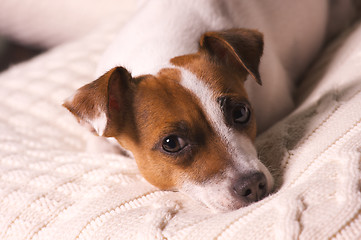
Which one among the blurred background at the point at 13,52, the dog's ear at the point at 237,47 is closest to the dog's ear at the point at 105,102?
the dog's ear at the point at 237,47

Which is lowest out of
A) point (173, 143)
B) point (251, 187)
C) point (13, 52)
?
point (251, 187)

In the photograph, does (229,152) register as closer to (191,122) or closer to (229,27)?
(191,122)

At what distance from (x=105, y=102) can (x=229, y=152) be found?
1.70 feet

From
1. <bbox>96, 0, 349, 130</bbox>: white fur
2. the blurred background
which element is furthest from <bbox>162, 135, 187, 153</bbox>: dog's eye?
the blurred background

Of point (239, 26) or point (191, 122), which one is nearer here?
point (191, 122)

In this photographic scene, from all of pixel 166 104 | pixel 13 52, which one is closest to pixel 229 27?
pixel 166 104

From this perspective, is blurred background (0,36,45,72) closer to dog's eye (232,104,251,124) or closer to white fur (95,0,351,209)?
white fur (95,0,351,209)

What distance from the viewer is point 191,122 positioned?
1524mm

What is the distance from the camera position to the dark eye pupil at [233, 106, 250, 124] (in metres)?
1.64

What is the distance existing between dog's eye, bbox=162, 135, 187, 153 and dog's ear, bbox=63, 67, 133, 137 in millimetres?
235

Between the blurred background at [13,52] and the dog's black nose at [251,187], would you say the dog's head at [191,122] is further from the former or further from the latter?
the blurred background at [13,52]

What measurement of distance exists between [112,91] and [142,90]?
130 mm

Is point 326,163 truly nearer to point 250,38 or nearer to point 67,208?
point 250,38

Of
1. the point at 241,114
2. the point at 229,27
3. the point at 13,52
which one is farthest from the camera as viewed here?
the point at 13,52
